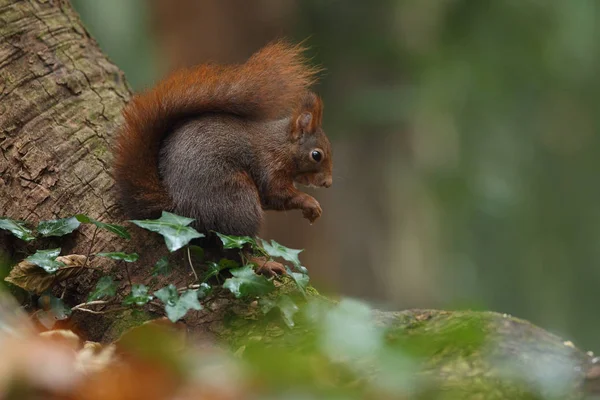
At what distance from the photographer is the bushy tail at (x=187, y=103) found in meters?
1.83

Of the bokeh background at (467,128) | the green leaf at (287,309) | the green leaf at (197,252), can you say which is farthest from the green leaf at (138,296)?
the bokeh background at (467,128)

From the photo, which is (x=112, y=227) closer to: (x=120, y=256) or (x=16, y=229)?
(x=120, y=256)

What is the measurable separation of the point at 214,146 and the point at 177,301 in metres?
0.53

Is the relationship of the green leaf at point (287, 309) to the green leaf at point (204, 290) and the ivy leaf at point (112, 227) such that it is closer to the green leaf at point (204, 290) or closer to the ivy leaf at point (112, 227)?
the green leaf at point (204, 290)

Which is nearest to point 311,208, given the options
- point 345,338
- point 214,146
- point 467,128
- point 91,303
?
point 214,146

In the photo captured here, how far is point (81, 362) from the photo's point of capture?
103 centimetres

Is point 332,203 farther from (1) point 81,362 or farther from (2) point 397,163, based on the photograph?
(1) point 81,362

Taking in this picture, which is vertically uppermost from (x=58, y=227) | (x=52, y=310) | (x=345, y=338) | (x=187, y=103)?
(x=187, y=103)

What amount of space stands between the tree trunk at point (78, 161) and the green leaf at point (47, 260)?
0.40 ft

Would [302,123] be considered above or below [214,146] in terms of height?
above

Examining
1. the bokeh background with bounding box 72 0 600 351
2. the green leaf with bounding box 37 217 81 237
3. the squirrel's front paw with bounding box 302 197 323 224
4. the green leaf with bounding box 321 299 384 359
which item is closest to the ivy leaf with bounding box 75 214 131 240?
the green leaf with bounding box 37 217 81 237

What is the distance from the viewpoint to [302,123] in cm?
229

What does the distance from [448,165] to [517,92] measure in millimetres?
773

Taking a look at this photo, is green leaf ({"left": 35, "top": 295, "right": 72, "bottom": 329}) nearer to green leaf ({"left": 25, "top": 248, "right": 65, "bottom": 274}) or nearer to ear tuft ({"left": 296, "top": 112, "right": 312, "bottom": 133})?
green leaf ({"left": 25, "top": 248, "right": 65, "bottom": 274})
